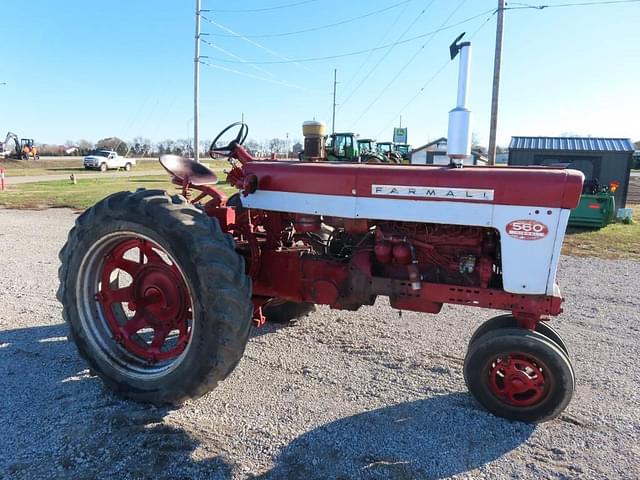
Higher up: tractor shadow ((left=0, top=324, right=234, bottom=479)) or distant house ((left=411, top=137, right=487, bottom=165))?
distant house ((left=411, top=137, right=487, bottom=165))

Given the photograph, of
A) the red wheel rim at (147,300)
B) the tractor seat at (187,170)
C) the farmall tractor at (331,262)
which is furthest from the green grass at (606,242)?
the red wheel rim at (147,300)

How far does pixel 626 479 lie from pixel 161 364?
8.78 feet

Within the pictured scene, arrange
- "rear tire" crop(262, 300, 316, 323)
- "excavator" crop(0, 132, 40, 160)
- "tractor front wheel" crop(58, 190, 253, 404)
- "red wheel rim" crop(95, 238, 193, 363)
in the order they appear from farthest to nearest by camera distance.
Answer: "excavator" crop(0, 132, 40, 160), "rear tire" crop(262, 300, 316, 323), "red wheel rim" crop(95, 238, 193, 363), "tractor front wheel" crop(58, 190, 253, 404)

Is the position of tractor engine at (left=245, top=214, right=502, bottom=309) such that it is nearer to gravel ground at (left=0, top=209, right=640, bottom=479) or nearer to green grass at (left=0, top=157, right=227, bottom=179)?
gravel ground at (left=0, top=209, right=640, bottom=479)

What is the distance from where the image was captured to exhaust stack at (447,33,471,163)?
Answer: 9.57 feet

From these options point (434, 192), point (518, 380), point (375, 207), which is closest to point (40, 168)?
point (375, 207)

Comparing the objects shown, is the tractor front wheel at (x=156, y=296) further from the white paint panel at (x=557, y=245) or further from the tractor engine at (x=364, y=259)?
the white paint panel at (x=557, y=245)

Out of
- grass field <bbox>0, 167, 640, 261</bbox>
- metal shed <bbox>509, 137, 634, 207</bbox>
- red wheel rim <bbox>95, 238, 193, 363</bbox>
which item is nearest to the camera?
→ red wheel rim <bbox>95, 238, 193, 363</bbox>

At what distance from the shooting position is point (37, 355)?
3740 mm

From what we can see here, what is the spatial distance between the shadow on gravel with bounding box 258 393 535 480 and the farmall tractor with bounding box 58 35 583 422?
190 mm

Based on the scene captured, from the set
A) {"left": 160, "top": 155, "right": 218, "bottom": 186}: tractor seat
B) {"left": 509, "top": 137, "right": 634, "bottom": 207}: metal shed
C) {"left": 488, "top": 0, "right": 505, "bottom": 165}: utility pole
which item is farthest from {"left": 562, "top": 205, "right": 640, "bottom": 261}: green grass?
{"left": 160, "top": 155, "right": 218, "bottom": 186}: tractor seat

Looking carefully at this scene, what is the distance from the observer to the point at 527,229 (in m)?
2.91

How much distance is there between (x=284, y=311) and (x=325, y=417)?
5.13 feet

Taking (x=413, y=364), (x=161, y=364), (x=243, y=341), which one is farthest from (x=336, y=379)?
(x=161, y=364)
